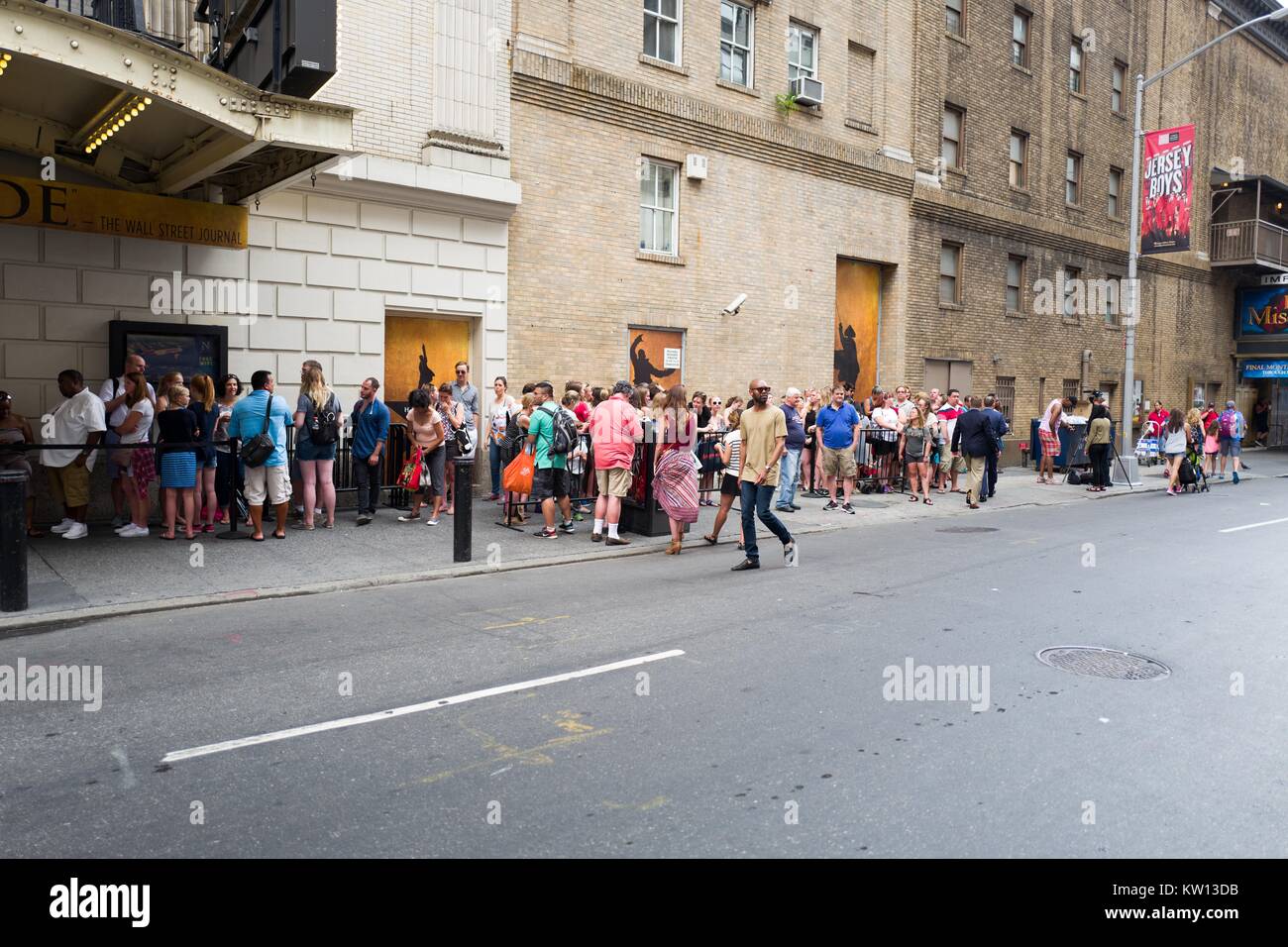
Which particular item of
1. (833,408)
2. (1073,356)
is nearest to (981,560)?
(833,408)

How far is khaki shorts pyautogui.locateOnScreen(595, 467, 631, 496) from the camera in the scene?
40.0 feet

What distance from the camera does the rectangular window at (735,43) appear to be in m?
19.2

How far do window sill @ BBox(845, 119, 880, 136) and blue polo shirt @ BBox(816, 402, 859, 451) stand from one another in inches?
334

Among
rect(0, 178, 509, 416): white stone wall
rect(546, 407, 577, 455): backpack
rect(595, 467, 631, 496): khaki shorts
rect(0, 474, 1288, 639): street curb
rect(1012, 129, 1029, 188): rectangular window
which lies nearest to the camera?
rect(0, 474, 1288, 639): street curb

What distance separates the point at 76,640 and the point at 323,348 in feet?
23.7

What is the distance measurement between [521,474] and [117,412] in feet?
15.5

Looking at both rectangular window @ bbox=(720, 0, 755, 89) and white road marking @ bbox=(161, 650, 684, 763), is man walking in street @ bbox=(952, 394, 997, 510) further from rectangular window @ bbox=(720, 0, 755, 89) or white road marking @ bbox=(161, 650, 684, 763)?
white road marking @ bbox=(161, 650, 684, 763)

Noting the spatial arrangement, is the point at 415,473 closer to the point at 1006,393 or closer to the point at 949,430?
the point at 949,430

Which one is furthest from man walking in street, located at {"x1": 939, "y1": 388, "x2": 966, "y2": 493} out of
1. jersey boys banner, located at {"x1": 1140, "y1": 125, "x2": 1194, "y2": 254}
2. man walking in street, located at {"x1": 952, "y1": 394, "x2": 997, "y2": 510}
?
jersey boys banner, located at {"x1": 1140, "y1": 125, "x2": 1194, "y2": 254}

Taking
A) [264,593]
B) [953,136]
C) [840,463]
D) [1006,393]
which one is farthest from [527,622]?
[1006,393]

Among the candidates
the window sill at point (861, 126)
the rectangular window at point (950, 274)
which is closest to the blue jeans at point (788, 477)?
the window sill at point (861, 126)

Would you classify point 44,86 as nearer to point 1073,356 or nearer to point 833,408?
point 833,408

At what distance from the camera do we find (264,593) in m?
8.81
